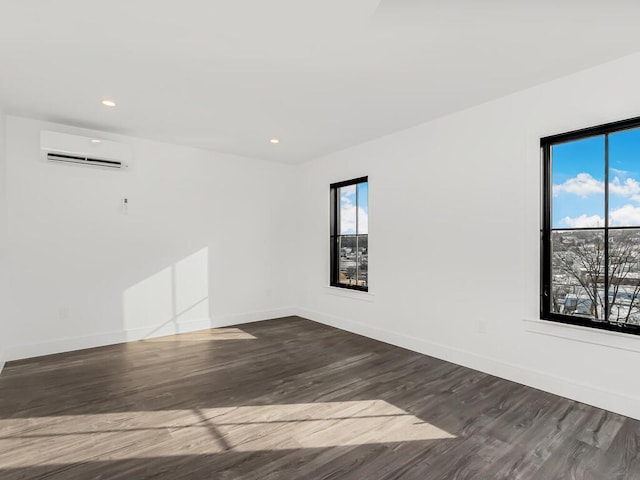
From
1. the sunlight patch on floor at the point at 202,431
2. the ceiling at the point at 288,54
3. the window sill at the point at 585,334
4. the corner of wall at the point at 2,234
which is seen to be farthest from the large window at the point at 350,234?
the corner of wall at the point at 2,234

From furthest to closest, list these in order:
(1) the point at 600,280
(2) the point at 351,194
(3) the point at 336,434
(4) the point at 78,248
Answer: (2) the point at 351,194, (4) the point at 78,248, (1) the point at 600,280, (3) the point at 336,434

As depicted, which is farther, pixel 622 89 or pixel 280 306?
pixel 280 306

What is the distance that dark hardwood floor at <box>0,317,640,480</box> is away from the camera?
6.30 ft

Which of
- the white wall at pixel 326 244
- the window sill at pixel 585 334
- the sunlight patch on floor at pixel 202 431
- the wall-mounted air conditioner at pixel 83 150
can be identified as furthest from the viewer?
the wall-mounted air conditioner at pixel 83 150

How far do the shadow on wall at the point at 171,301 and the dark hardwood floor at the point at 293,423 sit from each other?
2.48 ft

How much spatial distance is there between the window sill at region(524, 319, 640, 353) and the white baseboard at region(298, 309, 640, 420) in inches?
13.3

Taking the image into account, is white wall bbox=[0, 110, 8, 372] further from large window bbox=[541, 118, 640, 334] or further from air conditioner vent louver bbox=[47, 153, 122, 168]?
large window bbox=[541, 118, 640, 334]

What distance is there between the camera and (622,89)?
2.51m

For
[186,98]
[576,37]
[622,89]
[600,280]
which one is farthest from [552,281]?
[186,98]

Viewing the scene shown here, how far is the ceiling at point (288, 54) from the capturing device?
1.99m

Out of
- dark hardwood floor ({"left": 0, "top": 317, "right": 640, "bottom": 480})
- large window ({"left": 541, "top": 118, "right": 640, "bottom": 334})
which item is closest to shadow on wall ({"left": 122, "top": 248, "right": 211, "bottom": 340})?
dark hardwood floor ({"left": 0, "top": 317, "right": 640, "bottom": 480})

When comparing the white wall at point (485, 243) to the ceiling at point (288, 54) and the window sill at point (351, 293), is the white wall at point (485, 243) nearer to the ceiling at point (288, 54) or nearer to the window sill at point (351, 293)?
the window sill at point (351, 293)

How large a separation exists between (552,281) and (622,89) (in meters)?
1.53

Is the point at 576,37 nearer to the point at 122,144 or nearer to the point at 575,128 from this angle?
the point at 575,128
